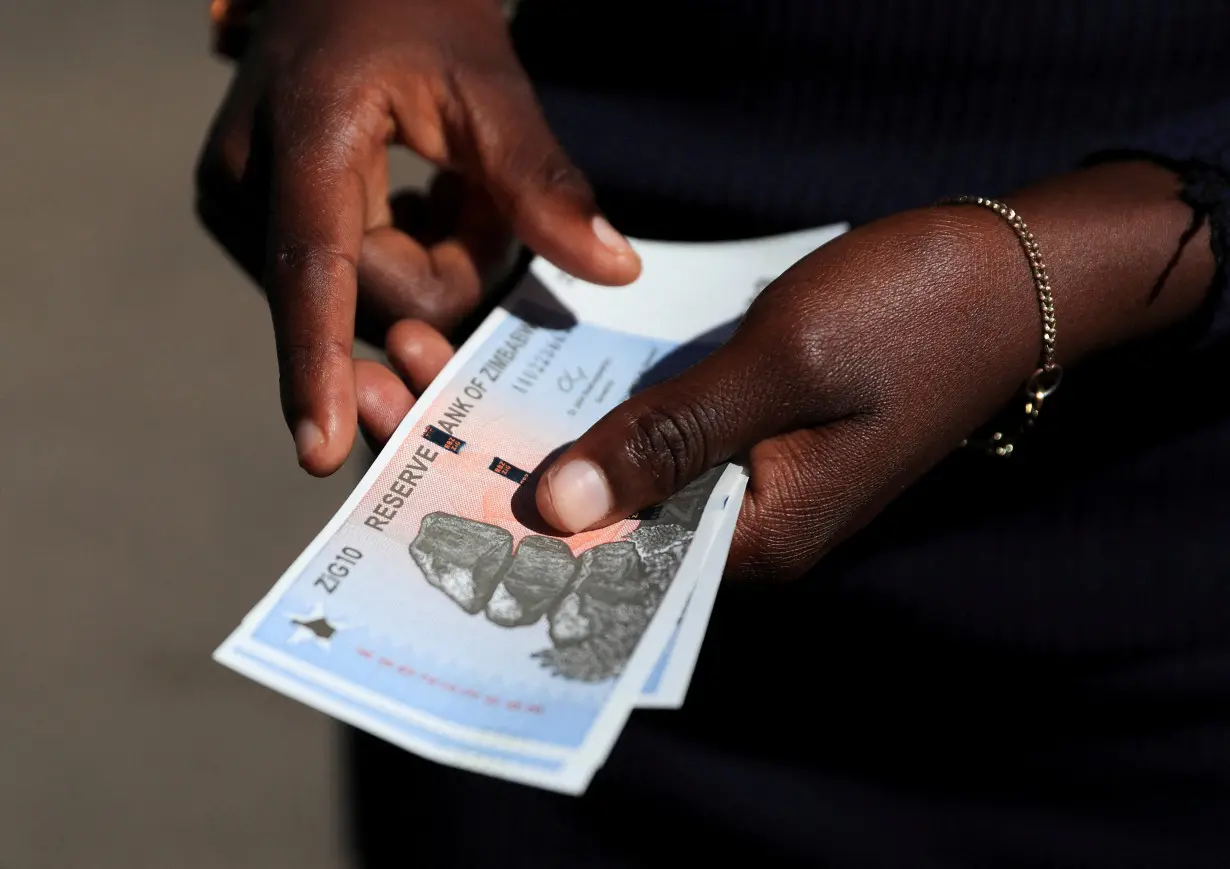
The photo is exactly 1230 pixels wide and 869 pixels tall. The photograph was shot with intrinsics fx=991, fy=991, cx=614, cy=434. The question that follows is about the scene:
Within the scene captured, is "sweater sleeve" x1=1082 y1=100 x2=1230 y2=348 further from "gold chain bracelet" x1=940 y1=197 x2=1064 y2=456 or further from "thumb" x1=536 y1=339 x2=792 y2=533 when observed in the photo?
"thumb" x1=536 y1=339 x2=792 y2=533

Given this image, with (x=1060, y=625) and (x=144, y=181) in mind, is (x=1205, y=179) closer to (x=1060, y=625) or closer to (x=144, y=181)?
(x=1060, y=625)

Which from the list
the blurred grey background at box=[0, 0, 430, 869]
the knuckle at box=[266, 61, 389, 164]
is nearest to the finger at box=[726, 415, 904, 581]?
the knuckle at box=[266, 61, 389, 164]

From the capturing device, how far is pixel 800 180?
1365 millimetres

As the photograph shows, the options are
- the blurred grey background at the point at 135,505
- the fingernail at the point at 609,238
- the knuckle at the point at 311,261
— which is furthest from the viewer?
the blurred grey background at the point at 135,505

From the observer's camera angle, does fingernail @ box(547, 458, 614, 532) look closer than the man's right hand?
Yes

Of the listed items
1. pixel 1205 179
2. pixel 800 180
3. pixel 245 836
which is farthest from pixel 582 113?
pixel 245 836

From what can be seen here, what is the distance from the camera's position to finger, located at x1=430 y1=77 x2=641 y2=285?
3.88 ft

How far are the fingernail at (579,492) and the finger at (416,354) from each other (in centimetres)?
33

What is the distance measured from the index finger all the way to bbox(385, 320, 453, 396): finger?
13 cm

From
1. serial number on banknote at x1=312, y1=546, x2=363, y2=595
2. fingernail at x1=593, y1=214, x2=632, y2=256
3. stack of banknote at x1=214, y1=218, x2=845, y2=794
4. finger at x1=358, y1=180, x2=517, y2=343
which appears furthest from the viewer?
finger at x1=358, y1=180, x2=517, y2=343

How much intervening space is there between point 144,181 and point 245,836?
2.49 metres

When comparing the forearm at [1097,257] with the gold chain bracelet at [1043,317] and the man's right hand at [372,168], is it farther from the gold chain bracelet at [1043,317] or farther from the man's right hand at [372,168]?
the man's right hand at [372,168]

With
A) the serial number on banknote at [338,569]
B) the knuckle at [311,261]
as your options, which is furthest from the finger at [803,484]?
the knuckle at [311,261]

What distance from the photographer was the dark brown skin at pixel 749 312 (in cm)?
96
